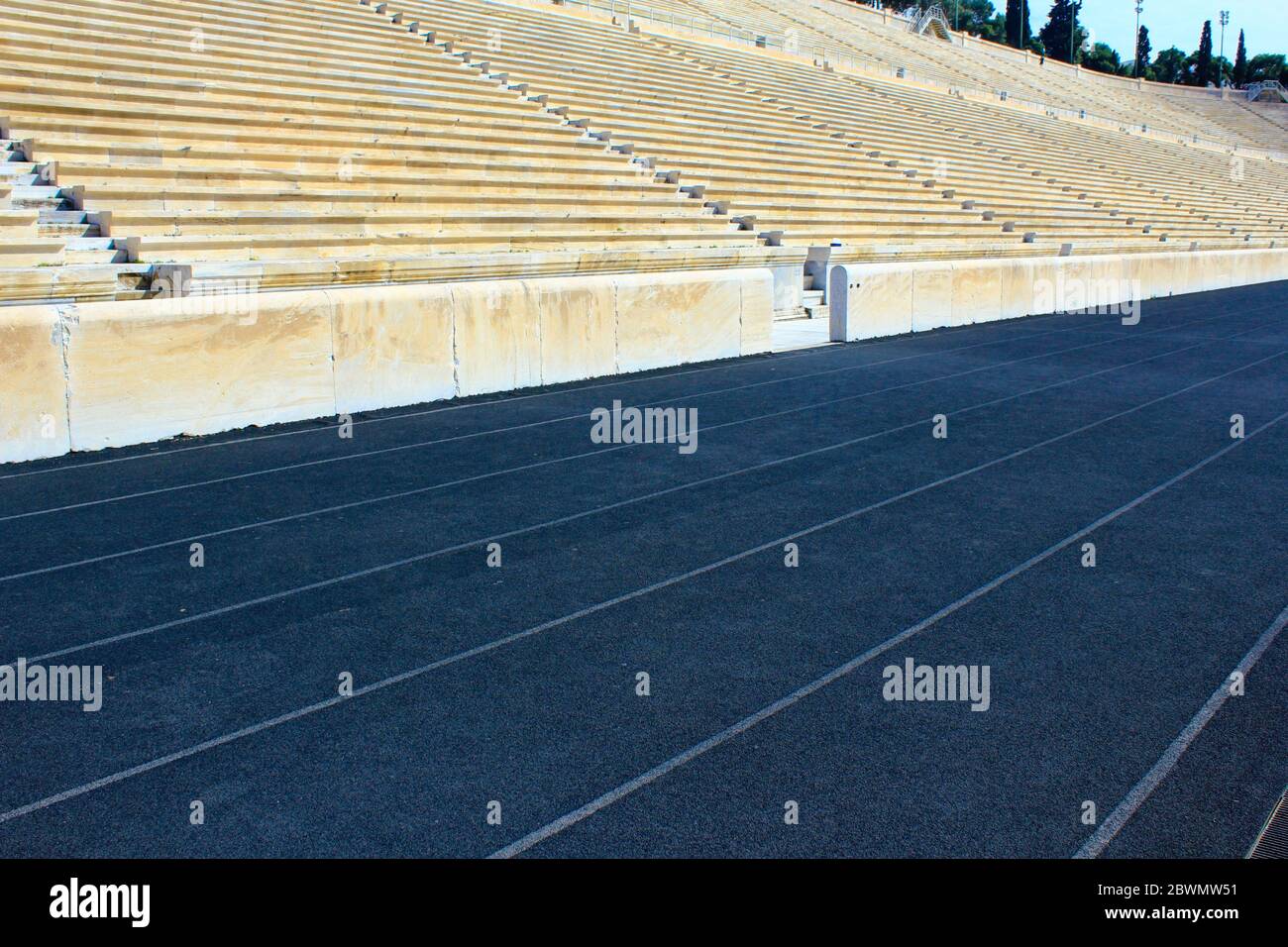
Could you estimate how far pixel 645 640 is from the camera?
15.2 feet

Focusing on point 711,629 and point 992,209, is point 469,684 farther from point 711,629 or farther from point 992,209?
→ point 992,209

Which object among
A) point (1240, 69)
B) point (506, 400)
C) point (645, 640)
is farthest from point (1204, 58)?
point (645, 640)

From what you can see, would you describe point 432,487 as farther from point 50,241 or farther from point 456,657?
point 50,241

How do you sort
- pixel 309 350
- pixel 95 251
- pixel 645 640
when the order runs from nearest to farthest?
pixel 645 640
pixel 309 350
pixel 95 251

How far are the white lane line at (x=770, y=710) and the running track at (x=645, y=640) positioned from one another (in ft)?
0.04

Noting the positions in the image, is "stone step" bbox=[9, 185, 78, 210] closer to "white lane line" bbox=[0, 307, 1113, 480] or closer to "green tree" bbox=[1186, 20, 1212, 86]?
"white lane line" bbox=[0, 307, 1113, 480]

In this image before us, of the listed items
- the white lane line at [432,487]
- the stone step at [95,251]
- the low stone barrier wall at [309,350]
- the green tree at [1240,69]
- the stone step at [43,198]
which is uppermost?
the green tree at [1240,69]

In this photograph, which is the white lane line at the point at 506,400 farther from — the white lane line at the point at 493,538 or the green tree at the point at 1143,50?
the green tree at the point at 1143,50

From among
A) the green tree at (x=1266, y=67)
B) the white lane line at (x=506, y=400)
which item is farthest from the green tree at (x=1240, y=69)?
the white lane line at (x=506, y=400)

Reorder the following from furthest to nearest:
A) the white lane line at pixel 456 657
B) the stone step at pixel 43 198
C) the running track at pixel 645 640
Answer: the stone step at pixel 43 198 → the white lane line at pixel 456 657 → the running track at pixel 645 640

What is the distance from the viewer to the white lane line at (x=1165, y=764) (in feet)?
10.2

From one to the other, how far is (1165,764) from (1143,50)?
103435 millimetres

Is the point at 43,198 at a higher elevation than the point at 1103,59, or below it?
below

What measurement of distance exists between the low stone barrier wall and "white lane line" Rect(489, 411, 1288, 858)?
19.0ft
